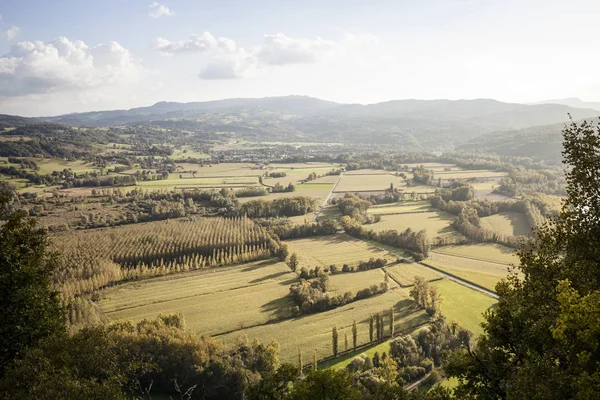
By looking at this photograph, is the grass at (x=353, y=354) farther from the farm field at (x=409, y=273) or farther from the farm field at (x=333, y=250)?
the farm field at (x=333, y=250)

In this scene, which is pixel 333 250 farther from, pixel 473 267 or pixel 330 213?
pixel 330 213

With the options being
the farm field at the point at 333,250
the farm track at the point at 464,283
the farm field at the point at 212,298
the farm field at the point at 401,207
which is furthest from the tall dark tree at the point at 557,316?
the farm field at the point at 401,207

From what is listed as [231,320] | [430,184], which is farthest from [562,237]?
[430,184]

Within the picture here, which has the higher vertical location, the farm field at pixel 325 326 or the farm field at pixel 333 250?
the farm field at pixel 333 250

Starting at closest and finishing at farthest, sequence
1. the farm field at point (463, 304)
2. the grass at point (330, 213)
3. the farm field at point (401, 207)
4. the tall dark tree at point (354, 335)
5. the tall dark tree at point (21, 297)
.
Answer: the tall dark tree at point (21, 297)
the tall dark tree at point (354, 335)
the farm field at point (463, 304)
the grass at point (330, 213)
the farm field at point (401, 207)

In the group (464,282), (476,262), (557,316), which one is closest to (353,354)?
(464,282)

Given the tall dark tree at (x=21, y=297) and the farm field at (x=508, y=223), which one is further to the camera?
the farm field at (x=508, y=223)

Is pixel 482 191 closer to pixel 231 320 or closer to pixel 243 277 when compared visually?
pixel 243 277
